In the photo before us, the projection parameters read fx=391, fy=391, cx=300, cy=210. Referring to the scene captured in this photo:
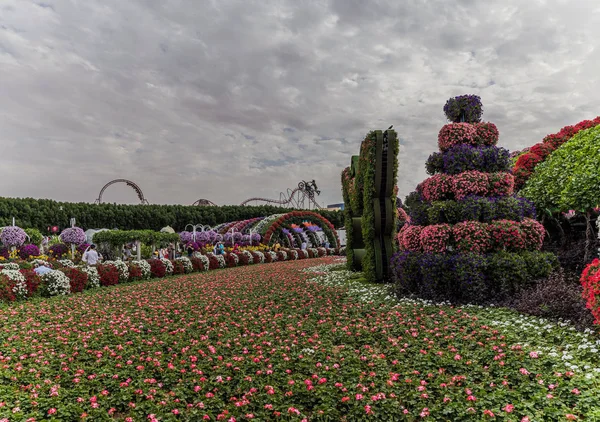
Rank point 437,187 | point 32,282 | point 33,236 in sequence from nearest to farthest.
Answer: point 437,187, point 32,282, point 33,236

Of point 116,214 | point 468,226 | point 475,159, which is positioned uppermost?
point 116,214

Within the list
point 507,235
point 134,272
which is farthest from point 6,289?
point 507,235

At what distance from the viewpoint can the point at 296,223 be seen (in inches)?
1166

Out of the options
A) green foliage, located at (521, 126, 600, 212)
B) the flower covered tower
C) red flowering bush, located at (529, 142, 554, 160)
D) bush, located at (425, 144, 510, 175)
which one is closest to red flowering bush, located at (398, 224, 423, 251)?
the flower covered tower

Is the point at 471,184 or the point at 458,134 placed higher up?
the point at 458,134

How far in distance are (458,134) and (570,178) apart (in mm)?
3513

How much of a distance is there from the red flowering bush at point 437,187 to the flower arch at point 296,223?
19.5 meters

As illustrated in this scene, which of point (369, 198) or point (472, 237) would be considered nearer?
point (472, 237)

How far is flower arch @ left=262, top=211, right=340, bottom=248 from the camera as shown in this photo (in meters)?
27.9

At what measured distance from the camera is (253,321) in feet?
22.4

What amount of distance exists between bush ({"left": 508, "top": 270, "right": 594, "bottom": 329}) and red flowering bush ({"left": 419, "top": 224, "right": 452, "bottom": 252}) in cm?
159

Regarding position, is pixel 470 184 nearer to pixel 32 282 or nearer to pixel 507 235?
pixel 507 235

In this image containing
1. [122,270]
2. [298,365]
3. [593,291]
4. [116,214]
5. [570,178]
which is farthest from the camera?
[116,214]

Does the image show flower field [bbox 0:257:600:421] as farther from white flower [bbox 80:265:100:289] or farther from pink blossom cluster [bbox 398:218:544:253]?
white flower [bbox 80:265:100:289]
